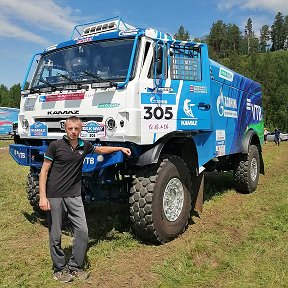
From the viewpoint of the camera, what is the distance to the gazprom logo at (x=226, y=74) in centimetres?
696

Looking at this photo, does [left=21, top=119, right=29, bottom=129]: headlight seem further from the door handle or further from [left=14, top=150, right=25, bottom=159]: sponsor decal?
the door handle

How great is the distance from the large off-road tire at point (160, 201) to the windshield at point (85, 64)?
1386 millimetres

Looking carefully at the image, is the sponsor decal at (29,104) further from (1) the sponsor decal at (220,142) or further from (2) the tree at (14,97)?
(2) the tree at (14,97)

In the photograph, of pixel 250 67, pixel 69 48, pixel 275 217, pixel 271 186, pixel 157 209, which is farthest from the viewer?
pixel 250 67

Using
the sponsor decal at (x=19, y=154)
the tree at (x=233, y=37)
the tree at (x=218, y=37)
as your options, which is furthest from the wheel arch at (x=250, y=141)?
the tree at (x=233, y=37)

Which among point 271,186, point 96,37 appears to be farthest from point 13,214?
point 271,186

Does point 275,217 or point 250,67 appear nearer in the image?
point 275,217

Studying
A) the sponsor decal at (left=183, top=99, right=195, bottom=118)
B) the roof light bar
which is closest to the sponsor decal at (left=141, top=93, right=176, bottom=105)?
the sponsor decal at (left=183, top=99, right=195, bottom=118)

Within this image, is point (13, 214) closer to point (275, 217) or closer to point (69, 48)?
point (69, 48)

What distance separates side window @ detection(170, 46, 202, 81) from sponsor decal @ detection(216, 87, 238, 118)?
3.78 feet

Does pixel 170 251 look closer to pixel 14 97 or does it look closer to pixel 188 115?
pixel 188 115

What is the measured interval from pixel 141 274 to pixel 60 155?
5.41 ft

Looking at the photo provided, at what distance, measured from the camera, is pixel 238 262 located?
4449 millimetres

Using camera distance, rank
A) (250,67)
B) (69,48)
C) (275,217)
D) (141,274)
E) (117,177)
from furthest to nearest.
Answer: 1. (250,67)
2. (275,217)
3. (69,48)
4. (117,177)
5. (141,274)
